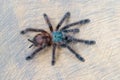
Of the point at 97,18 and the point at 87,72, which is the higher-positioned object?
the point at 97,18

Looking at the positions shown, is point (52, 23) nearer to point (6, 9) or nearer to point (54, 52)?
point (54, 52)

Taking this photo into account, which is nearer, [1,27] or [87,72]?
[87,72]

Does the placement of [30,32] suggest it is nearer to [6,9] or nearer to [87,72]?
[6,9]

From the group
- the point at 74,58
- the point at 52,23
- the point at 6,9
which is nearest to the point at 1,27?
the point at 6,9

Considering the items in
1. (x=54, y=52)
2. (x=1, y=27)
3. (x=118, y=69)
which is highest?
(x=1, y=27)

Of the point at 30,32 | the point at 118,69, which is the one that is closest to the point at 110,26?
the point at 118,69

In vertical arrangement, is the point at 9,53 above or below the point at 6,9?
below
